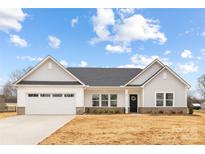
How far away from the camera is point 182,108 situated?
30.8 m

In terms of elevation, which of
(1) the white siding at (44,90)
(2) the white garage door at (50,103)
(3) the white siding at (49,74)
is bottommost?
(2) the white garage door at (50,103)

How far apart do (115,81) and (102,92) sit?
175 centimetres

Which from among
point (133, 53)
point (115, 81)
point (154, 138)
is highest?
point (133, 53)

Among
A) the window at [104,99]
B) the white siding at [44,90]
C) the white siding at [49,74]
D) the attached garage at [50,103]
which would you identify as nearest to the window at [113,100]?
the window at [104,99]

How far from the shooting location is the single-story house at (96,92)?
1172 inches

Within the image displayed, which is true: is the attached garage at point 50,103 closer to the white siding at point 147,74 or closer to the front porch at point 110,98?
the front porch at point 110,98

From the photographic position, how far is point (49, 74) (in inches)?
1200

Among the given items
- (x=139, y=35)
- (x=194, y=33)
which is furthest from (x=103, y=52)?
(x=194, y=33)

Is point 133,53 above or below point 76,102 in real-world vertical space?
above

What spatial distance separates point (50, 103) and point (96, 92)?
443 centimetres

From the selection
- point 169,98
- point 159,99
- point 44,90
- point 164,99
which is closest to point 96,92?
point 44,90
